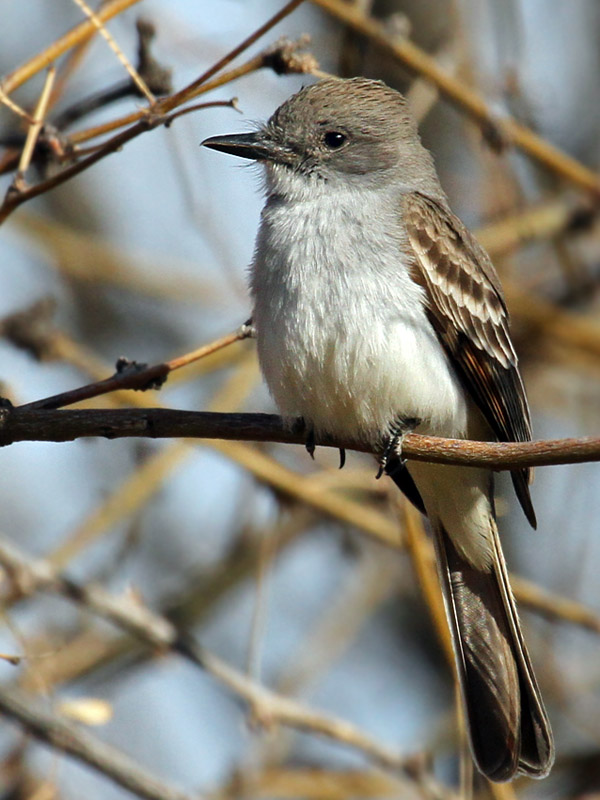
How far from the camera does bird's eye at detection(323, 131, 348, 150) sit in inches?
200

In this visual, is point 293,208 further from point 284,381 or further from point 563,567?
point 563,567

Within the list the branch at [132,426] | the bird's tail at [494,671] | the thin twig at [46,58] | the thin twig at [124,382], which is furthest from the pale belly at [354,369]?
the thin twig at [46,58]

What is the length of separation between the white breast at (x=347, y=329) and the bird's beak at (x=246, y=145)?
369 millimetres

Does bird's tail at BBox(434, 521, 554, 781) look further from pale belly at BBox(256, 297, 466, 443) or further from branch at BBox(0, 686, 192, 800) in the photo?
branch at BBox(0, 686, 192, 800)

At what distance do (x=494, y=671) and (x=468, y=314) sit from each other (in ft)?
4.85

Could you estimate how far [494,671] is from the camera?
4895 mm

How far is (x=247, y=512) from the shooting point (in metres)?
7.07

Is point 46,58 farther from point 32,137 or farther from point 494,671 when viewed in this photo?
point 494,671

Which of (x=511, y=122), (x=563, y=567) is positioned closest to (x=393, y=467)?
(x=511, y=122)

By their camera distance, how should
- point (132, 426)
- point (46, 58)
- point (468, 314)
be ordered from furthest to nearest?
point (468, 314), point (46, 58), point (132, 426)

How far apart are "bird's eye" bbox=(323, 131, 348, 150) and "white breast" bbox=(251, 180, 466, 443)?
0.50m

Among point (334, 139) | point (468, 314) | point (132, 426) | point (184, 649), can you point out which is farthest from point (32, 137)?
point (184, 649)

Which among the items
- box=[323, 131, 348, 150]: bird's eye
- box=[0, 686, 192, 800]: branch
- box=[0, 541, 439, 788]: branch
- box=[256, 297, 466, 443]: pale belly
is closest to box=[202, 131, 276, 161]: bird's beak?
box=[323, 131, 348, 150]: bird's eye

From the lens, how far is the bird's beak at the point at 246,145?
15.9 ft
